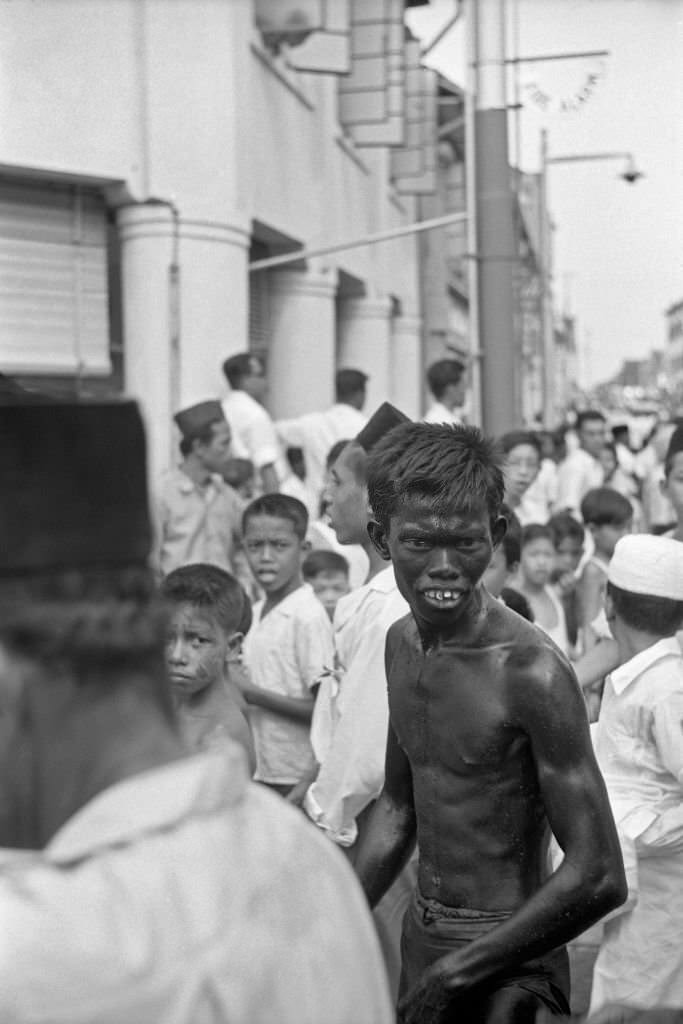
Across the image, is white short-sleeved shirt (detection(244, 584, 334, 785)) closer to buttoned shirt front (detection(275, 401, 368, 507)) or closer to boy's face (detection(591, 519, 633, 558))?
boy's face (detection(591, 519, 633, 558))

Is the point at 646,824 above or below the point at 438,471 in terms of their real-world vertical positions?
below

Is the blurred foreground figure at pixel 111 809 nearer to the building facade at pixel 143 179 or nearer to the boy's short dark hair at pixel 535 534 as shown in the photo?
the boy's short dark hair at pixel 535 534

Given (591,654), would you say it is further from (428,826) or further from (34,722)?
(34,722)

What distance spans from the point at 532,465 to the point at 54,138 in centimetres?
403

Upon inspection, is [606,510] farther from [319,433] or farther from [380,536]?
[380,536]

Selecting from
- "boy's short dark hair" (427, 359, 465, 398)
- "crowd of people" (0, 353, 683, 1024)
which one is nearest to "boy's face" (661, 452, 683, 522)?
"crowd of people" (0, 353, 683, 1024)

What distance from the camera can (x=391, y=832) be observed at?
3350mm

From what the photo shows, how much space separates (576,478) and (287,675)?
816cm

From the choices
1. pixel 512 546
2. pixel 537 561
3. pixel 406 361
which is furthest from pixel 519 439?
pixel 406 361

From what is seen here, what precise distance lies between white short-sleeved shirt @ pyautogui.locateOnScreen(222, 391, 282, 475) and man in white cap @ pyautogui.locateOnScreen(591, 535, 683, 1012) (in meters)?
5.52

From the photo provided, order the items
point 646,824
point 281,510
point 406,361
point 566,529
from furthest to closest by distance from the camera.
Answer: point 406,361 → point 566,529 → point 281,510 → point 646,824

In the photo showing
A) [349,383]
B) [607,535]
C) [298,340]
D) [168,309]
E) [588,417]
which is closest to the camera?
[607,535]

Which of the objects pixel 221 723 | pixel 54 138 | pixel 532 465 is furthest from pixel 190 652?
pixel 54 138

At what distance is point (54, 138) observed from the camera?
429 inches
